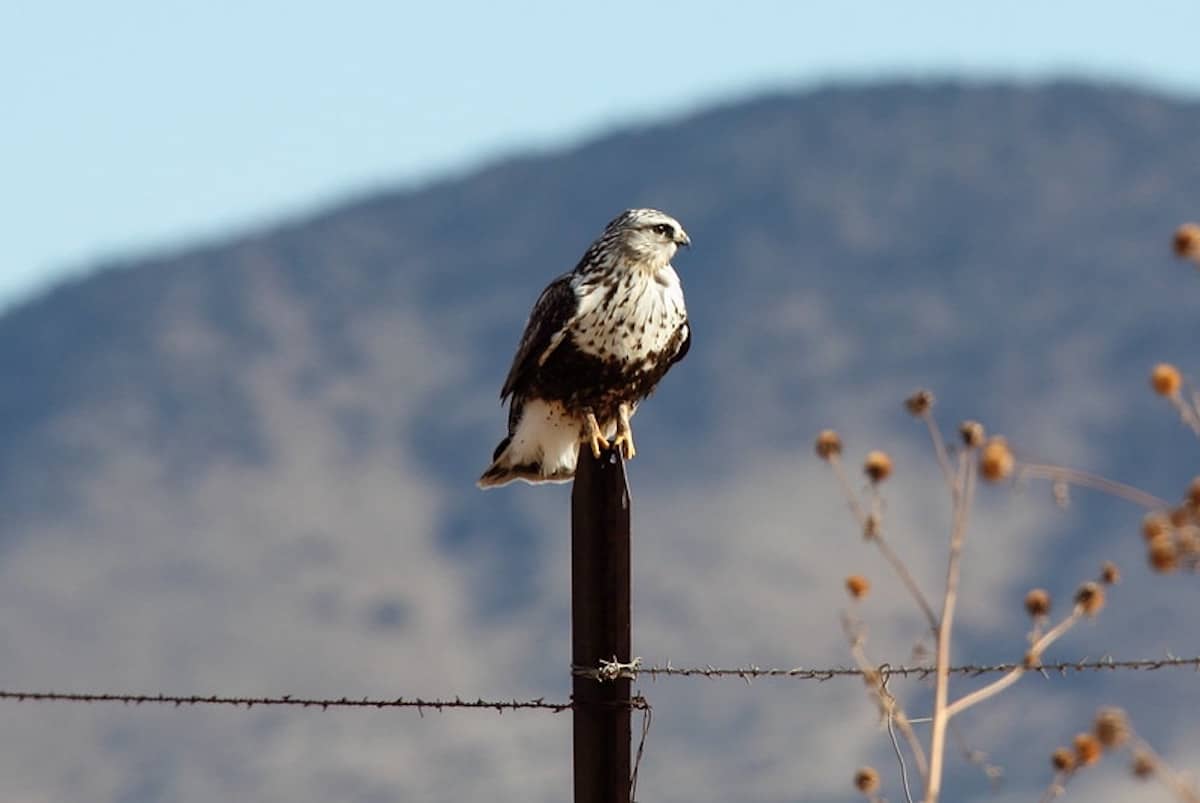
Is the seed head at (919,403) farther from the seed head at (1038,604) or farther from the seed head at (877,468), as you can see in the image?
the seed head at (1038,604)

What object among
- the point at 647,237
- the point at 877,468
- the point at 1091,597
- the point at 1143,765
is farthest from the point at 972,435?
the point at 647,237

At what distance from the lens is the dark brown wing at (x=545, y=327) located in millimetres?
Answer: 8789

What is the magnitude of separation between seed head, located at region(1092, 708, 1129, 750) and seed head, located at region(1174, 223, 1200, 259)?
563 millimetres

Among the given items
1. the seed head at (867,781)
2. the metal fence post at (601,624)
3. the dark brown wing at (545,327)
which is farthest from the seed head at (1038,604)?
the dark brown wing at (545,327)

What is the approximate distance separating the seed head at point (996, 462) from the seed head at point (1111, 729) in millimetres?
332

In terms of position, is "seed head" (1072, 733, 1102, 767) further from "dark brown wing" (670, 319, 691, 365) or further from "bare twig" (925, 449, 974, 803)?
"dark brown wing" (670, 319, 691, 365)

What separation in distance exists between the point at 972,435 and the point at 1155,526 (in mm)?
479

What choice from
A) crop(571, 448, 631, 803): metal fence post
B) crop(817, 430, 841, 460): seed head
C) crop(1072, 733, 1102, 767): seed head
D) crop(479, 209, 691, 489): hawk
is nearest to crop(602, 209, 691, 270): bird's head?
crop(479, 209, 691, 489): hawk

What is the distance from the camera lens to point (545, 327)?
8.88 m

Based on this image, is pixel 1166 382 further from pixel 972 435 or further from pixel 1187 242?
pixel 972 435

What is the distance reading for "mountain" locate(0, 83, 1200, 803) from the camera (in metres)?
87.9

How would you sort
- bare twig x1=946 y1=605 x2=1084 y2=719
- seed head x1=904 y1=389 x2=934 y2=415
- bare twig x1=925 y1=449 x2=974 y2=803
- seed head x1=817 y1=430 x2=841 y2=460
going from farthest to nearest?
seed head x1=817 y1=430 x2=841 y2=460, seed head x1=904 y1=389 x2=934 y2=415, bare twig x1=946 y1=605 x2=1084 y2=719, bare twig x1=925 y1=449 x2=974 y2=803

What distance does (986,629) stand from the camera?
91.7 metres

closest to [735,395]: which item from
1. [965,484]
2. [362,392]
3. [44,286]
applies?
[362,392]
